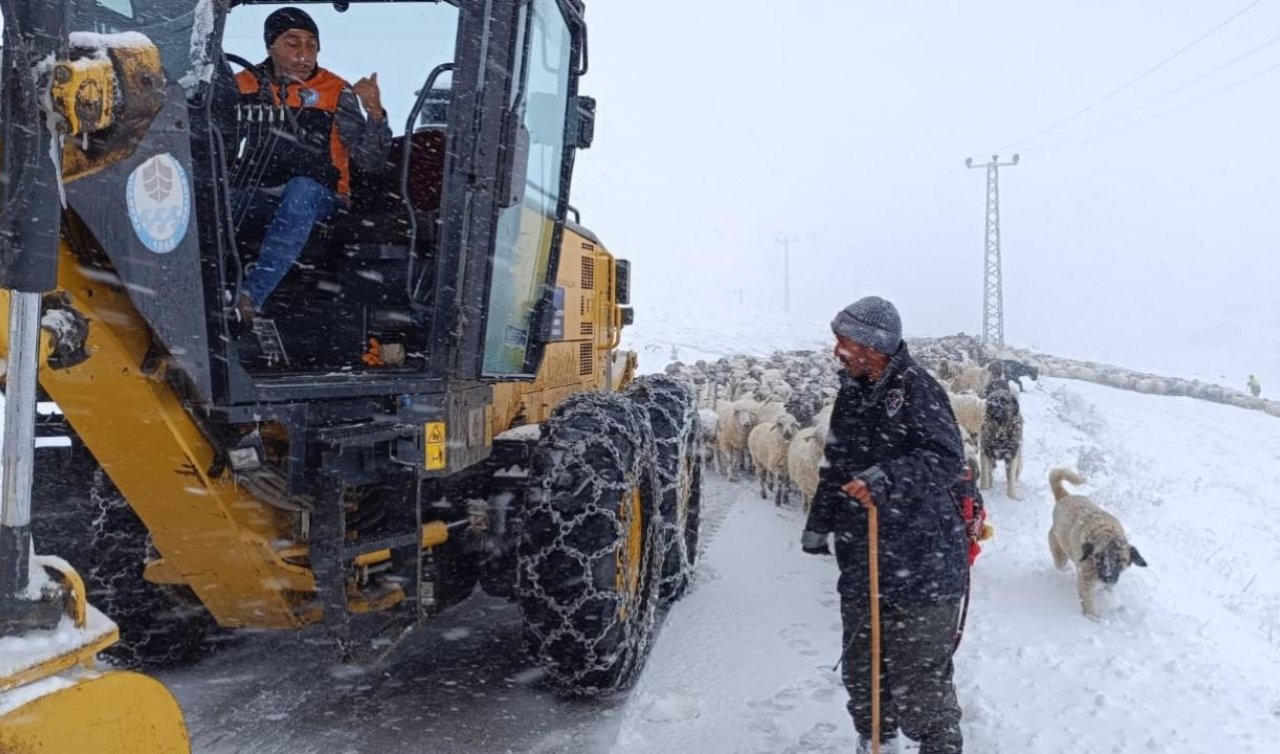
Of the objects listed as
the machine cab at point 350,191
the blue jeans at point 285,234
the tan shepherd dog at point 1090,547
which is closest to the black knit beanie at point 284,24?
the machine cab at point 350,191

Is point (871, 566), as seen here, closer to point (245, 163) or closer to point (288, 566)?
point (288, 566)

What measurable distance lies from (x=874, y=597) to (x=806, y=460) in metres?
5.52

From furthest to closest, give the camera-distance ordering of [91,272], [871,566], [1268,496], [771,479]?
[1268,496], [771,479], [871,566], [91,272]

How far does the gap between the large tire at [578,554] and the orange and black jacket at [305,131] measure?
1.44 meters

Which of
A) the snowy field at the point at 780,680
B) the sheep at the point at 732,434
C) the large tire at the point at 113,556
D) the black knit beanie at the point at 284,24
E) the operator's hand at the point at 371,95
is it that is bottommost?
the snowy field at the point at 780,680

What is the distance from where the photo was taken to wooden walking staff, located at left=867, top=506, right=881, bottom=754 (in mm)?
3307

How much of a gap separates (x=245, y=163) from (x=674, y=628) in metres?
3.39

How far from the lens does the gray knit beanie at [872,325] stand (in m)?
3.43

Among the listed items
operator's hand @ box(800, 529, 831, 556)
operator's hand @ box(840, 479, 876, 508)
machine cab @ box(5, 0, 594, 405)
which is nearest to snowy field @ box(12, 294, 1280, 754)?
operator's hand @ box(800, 529, 831, 556)

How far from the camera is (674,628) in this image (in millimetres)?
5535

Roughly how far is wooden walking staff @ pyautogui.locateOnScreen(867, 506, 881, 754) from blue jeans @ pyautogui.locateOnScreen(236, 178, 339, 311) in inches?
95.8

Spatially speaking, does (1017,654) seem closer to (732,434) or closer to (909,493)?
(909,493)

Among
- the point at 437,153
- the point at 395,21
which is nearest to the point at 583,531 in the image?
the point at 437,153

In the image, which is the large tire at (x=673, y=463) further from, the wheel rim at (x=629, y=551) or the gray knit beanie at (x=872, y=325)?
the gray knit beanie at (x=872, y=325)
